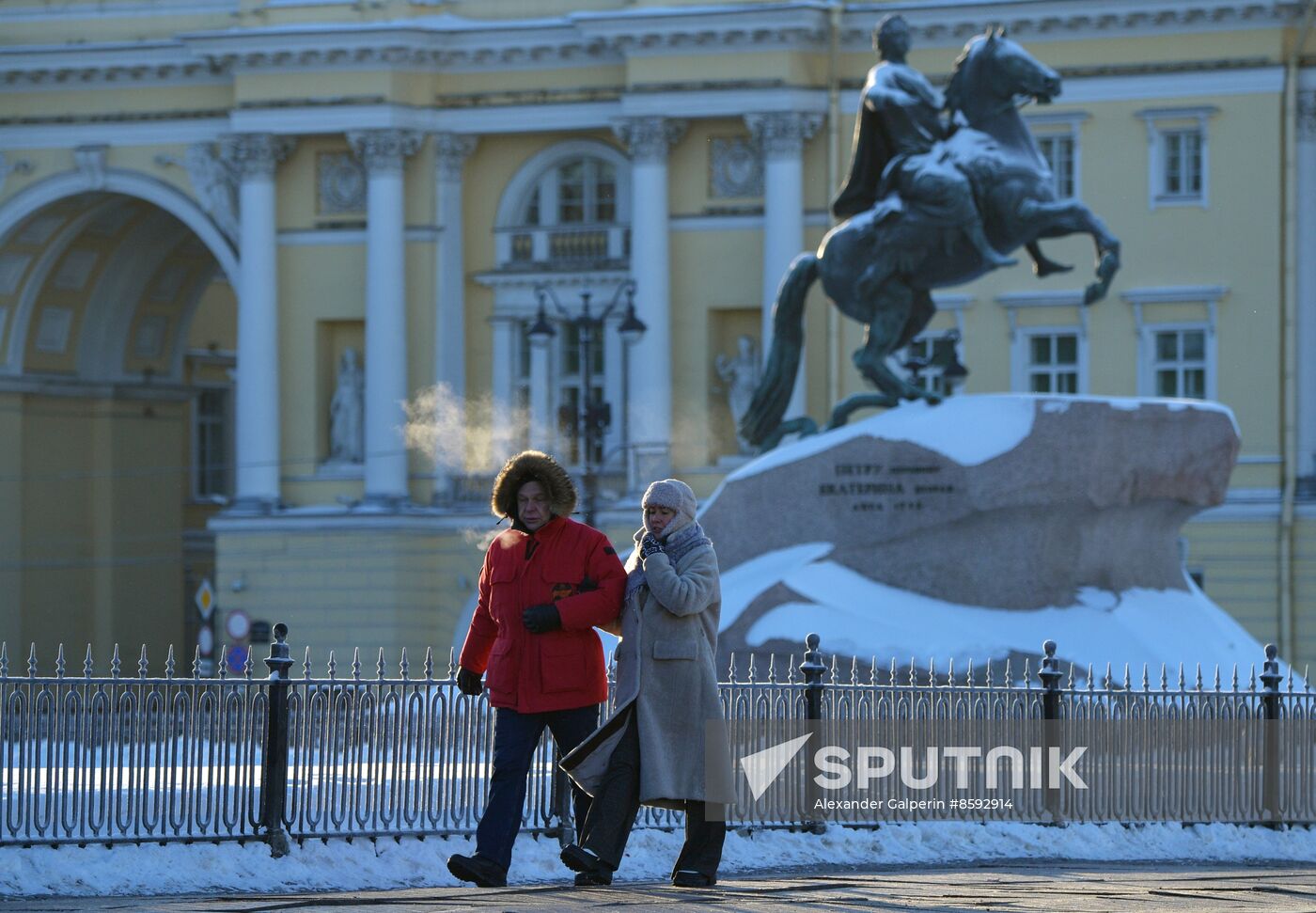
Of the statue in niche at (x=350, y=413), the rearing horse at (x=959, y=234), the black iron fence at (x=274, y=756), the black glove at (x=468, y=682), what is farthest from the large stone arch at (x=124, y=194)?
the black glove at (x=468, y=682)

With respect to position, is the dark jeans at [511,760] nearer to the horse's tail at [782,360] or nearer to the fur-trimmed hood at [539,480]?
the fur-trimmed hood at [539,480]

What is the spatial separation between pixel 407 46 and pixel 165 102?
15.5 feet

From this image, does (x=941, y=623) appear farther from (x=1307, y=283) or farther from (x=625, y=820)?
(x=1307, y=283)

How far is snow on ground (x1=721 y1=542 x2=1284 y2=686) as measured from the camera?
858 inches

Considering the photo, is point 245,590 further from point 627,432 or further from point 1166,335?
point 1166,335

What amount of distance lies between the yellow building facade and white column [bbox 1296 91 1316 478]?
0.04 metres

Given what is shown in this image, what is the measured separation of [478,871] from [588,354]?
2784cm

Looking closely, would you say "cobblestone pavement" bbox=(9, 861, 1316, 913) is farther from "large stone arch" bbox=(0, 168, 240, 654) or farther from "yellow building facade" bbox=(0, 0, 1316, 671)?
"large stone arch" bbox=(0, 168, 240, 654)

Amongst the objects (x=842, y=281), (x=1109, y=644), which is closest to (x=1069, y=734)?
(x=1109, y=644)

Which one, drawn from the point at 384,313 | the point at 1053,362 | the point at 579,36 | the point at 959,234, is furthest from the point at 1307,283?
the point at 959,234

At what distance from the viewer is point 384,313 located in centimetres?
4784

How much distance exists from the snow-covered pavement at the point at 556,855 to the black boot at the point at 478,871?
1.76 metres

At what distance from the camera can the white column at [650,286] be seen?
1845 inches

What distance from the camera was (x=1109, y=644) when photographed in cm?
2198
